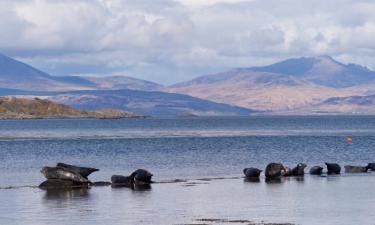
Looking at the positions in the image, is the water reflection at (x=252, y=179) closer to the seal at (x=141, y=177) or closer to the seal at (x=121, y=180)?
the seal at (x=141, y=177)

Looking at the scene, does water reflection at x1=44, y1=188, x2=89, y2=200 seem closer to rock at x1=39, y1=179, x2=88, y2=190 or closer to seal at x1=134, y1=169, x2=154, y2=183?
rock at x1=39, y1=179, x2=88, y2=190

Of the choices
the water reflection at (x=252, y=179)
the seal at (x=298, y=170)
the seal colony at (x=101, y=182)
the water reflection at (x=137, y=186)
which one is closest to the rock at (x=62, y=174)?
the seal colony at (x=101, y=182)

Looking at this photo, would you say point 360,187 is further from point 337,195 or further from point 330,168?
point 330,168

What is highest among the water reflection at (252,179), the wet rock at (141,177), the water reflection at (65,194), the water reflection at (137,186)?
the wet rock at (141,177)

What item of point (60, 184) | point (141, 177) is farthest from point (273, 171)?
point (60, 184)

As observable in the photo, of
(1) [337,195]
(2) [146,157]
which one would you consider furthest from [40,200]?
(2) [146,157]

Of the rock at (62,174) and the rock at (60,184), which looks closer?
the rock at (60,184)

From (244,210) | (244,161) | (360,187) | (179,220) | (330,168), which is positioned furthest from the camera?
(244,161)

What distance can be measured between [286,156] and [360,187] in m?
41.5

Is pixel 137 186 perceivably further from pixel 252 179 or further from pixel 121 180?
pixel 252 179

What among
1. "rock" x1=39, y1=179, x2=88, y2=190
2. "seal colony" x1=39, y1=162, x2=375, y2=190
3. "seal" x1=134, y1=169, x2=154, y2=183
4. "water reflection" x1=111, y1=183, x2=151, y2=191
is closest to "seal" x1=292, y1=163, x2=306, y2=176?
"seal colony" x1=39, y1=162, x2=375, y2=190

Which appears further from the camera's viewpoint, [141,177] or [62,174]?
[141,177]

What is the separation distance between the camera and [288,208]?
41.7m

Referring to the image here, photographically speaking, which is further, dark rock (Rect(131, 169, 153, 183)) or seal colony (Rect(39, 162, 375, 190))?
dark rock (Rect(131, 169, 153, 183))
